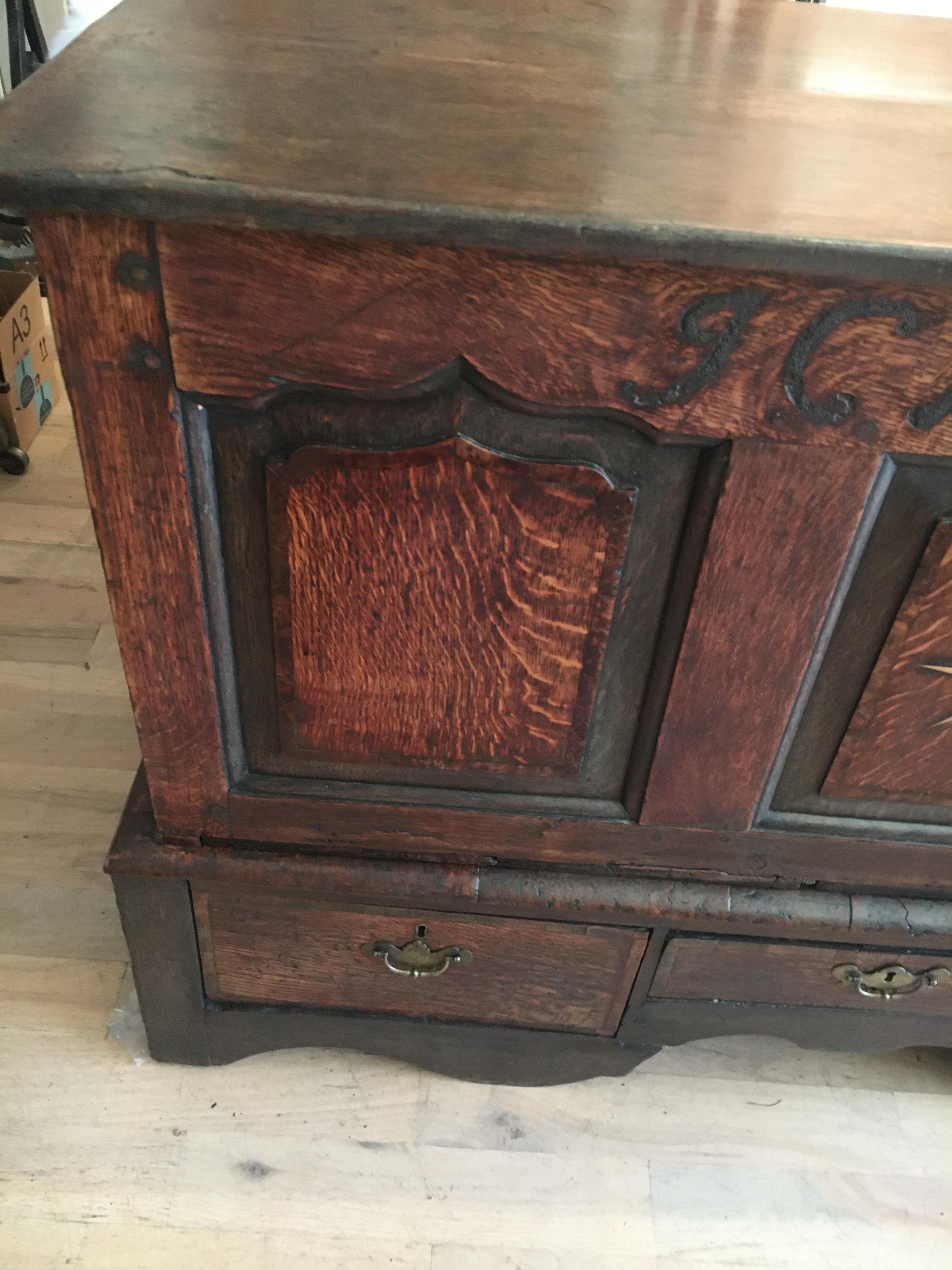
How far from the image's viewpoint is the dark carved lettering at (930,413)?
654 mm

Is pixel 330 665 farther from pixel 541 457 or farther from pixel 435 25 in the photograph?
pixel 435 25

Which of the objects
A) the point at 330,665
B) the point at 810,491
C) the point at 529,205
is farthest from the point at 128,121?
the point at 810,491

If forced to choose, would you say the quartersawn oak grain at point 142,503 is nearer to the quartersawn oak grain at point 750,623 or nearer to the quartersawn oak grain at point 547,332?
the quartersawn oak grain at point 547,332

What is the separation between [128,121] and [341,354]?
20 centimetres

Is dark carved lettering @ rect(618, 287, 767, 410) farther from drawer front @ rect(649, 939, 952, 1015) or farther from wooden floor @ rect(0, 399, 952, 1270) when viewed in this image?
wooden floor @ rect(0, 399, 952, 1270)

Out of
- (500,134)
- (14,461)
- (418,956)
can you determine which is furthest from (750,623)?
(14,461)

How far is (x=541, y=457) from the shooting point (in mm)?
704

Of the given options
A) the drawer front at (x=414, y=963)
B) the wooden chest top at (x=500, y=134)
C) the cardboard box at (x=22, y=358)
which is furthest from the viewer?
the cardboard box at (x=22, y=358)

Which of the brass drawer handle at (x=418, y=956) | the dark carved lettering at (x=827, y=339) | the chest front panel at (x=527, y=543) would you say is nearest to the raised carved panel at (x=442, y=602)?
the chest front panel at (x=527, y=543)

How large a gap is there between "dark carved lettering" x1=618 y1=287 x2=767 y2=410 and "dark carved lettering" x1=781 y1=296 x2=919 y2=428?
0.04 meters

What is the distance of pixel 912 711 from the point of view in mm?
827

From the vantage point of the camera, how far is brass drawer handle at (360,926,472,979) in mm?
1020

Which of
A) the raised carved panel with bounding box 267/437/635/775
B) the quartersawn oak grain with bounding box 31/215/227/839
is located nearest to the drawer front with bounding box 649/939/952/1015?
the raised carved panel with bounding box 267/437/635/775

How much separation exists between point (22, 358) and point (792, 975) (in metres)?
1.74
